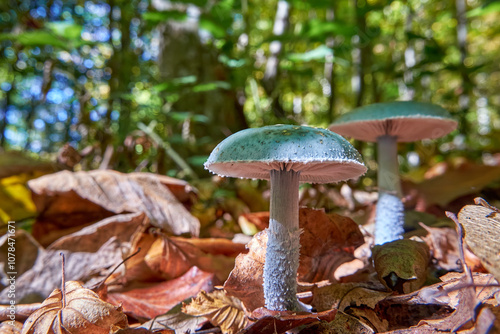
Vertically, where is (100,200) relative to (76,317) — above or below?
above


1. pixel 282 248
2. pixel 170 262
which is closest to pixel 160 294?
pixel 170 262

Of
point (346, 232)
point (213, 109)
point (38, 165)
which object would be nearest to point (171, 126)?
point (213, 109)

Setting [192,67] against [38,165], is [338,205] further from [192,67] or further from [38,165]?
[38,165]

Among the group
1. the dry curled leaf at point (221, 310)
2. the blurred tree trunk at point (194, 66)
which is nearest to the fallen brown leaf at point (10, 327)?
the dry curled leaf at point (221, 310)

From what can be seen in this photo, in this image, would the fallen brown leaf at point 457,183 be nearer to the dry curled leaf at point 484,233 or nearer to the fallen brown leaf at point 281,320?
the dry curled leaf at point 484,233

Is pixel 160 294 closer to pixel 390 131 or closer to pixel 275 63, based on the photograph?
pixel 390 131

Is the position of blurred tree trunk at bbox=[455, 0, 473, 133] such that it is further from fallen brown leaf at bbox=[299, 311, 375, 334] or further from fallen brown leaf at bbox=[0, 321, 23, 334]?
fallen brown leaf at bbox=[0, 321, 23, 334]
